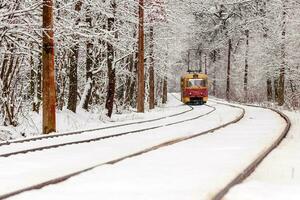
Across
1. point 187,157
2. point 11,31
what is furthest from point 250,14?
point 187,157

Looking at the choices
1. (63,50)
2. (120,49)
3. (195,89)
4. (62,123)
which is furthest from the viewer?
(195,89)

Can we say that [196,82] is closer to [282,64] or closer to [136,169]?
[282,64]

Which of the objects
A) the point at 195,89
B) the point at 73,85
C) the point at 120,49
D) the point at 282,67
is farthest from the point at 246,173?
the point at 195,89

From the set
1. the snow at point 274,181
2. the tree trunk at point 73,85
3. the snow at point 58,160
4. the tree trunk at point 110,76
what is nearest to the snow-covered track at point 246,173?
the snow at point 274,181

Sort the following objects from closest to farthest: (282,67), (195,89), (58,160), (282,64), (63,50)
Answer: (58,160)
(63,50)
(282,64)
(282,67)
(195,89)

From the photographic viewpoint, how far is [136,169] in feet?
24.9

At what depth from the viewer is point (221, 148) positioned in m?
10.5

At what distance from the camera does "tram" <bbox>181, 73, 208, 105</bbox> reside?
4644cm

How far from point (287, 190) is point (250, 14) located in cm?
5087

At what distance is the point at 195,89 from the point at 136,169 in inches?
1553

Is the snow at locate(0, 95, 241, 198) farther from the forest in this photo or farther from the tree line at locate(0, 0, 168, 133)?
the forest

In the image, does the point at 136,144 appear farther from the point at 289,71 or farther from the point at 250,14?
the point at 250,14

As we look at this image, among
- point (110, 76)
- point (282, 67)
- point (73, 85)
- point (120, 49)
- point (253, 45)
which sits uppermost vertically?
point (253, 45)

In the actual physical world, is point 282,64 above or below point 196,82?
above
